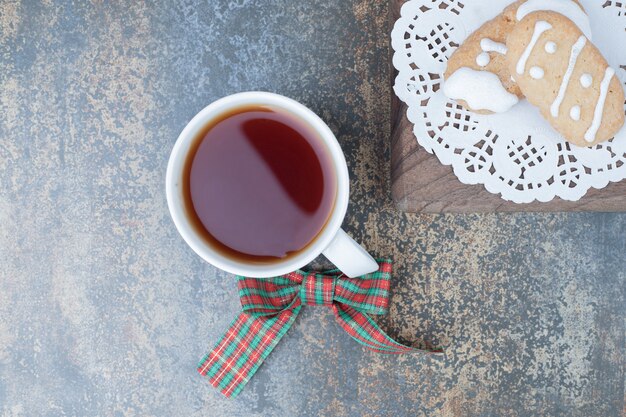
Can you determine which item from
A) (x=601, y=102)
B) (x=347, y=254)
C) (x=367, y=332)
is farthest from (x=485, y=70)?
(x=367, y=332)

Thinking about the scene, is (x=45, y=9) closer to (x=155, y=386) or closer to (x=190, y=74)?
(x=190, y=74)

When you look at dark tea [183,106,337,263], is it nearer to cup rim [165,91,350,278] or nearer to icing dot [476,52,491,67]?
cup rim [165,91,350,278]

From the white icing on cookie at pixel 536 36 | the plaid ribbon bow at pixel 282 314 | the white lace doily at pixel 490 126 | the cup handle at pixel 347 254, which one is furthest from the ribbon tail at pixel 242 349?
the white icing on cookie at pixel 536 36

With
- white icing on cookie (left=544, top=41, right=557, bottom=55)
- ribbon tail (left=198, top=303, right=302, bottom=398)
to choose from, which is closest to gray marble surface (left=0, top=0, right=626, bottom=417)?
ribbon tail (left=198, top=303, right=302, bottom=398)

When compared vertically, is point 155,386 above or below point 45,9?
below

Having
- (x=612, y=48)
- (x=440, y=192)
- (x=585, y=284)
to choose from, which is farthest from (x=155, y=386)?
(x=612, y=48)

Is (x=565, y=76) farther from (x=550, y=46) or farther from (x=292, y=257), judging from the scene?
(x=292, y=257)

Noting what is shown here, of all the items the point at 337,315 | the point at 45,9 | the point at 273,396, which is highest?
the point at 45,9

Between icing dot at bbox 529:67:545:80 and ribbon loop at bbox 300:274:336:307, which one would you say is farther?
ribbon loop at bbox 300:274:336:307
